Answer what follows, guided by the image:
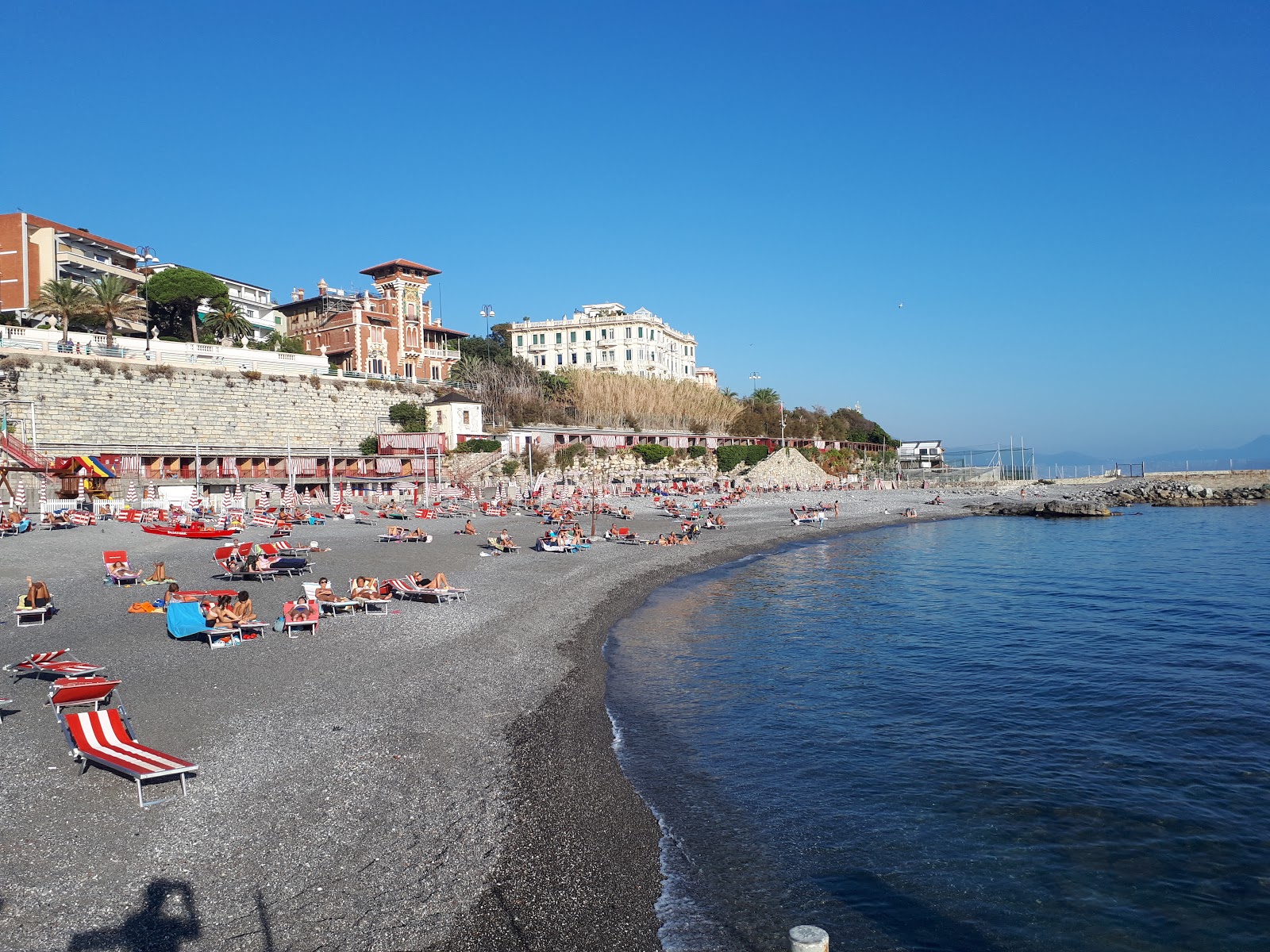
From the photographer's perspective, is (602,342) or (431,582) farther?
(602,342)

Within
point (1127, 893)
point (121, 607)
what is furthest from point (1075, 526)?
point (121, 607)

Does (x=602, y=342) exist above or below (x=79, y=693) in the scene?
above

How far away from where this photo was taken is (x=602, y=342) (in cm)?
8469

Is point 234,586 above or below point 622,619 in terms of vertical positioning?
above

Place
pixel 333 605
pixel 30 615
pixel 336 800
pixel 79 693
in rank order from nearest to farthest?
1. pixel 336 800
2. pixel 79 693
3. pixel 30 615
4. pixel 333 605

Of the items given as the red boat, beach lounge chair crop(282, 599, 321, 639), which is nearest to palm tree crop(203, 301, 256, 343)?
the red boat

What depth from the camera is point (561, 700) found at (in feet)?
38.7

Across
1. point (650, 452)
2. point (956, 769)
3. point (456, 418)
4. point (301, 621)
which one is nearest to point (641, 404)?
point (650, 452)

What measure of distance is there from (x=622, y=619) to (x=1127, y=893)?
1255 cm

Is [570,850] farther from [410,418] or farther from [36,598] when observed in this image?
[410,418]

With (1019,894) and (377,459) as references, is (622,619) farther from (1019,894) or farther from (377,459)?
(377,459)

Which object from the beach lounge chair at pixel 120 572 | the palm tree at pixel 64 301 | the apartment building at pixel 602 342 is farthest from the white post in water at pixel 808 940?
the apartment building at pixel 602 342

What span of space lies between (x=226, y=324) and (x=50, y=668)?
48.7 meters

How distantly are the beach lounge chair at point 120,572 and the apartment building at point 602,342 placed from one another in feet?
215
